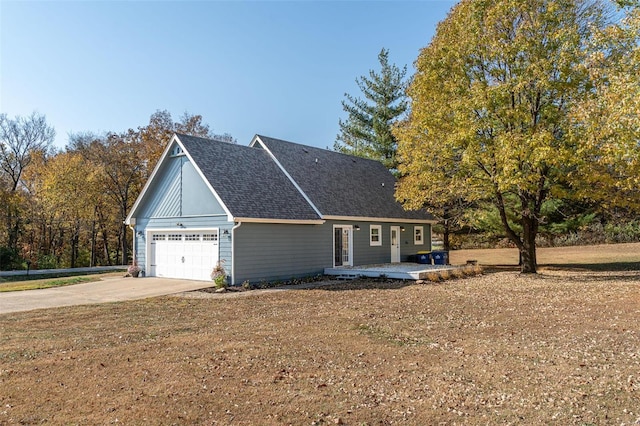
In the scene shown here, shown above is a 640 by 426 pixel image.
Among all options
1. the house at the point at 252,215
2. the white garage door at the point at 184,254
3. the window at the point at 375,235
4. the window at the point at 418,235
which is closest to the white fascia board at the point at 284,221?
the house at the point at 252,215

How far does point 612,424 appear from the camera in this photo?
14.2 feet

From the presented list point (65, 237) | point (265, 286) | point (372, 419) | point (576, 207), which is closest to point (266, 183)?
point (265, 286)

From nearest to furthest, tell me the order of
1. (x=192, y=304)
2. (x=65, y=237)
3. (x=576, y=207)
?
(x=192, y=304)
(x=576, y=207)
(x=65, y=237)

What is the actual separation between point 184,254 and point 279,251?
12.3 ft

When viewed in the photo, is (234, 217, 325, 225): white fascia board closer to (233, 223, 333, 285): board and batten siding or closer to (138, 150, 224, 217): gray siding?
(233, 223, 333, 285): board and batten siding

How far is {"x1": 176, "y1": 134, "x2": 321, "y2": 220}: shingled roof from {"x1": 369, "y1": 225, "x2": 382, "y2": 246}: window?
4264 mm

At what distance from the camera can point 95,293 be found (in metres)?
14.8

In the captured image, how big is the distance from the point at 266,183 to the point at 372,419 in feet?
47.0

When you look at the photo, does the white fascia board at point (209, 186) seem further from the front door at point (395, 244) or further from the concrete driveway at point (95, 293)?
the front door at point (395, 244)

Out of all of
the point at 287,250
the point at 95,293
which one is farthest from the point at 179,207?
the point at 287,250

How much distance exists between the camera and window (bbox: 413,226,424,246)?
81.8ft

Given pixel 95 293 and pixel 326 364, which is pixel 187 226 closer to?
pixel 95 293

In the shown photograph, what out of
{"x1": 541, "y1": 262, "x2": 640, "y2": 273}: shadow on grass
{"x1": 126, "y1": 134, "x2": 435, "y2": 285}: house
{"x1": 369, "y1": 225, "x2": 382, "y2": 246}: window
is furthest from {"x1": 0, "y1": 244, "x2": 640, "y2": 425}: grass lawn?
{"x1": 541, "y1": 262, "x2": 640, "y2": 273}: shadow on grass

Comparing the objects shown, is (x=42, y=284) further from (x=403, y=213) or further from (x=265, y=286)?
(x=403, y=213)
